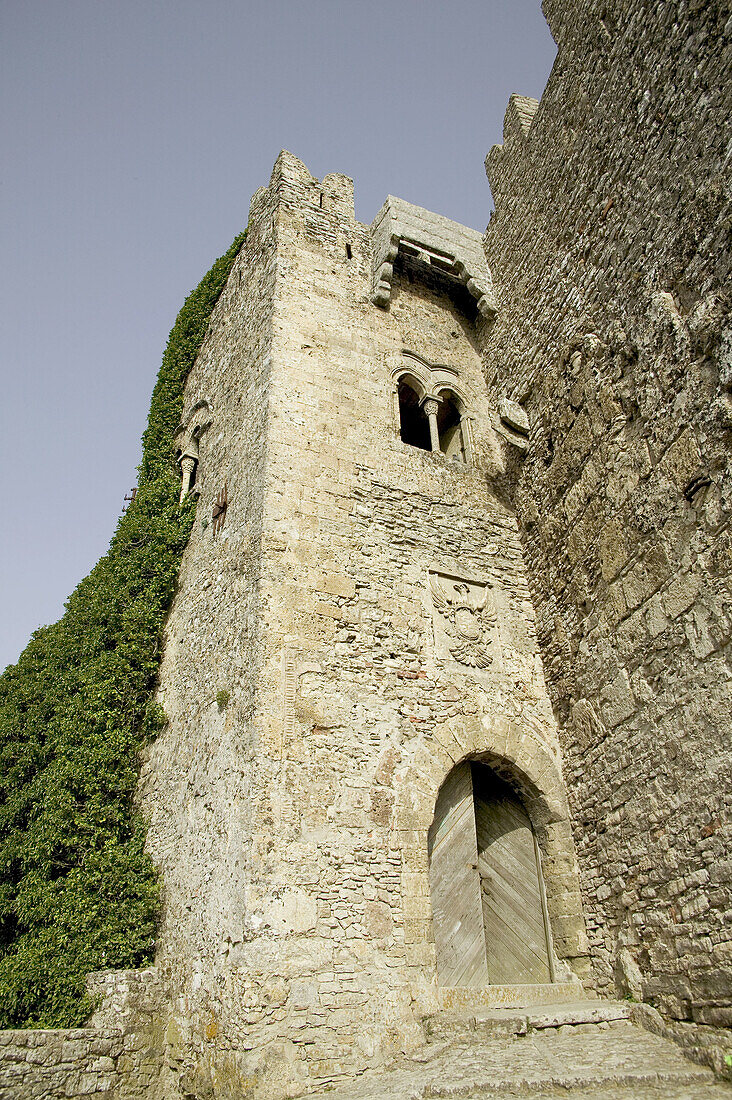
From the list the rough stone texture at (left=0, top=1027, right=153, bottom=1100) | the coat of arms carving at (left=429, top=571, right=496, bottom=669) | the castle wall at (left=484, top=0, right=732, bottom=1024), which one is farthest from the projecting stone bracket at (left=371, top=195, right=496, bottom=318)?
the rough stone texture at (left=0, top=1027, right=153, bottom=1100)

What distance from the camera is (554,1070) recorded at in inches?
194

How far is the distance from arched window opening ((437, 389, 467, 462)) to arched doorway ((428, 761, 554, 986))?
178 inches

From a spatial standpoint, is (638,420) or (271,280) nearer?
(638,420)

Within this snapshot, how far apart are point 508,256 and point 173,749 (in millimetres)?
8254

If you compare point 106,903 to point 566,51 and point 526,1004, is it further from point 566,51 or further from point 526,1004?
point 566,51

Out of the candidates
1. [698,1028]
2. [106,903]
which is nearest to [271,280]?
[106,903]

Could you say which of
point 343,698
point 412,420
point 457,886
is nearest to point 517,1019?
point 457,886

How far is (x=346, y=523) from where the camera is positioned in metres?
8.19

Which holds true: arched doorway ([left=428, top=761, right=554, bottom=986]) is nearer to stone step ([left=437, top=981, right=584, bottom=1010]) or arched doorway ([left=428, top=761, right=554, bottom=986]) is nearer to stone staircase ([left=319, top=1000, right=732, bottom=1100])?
stone step ([left=437, top=981, right=584, bottom=1010])

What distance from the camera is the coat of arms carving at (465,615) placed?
26.8ft

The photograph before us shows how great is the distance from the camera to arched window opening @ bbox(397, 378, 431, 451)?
10.7 metres

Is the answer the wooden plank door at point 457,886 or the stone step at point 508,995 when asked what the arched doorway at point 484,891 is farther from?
the stone step at point 508,995

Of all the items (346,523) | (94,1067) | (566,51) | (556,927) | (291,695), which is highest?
(566,51)

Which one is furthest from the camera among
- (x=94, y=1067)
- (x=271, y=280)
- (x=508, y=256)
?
(x=508, y=256)
